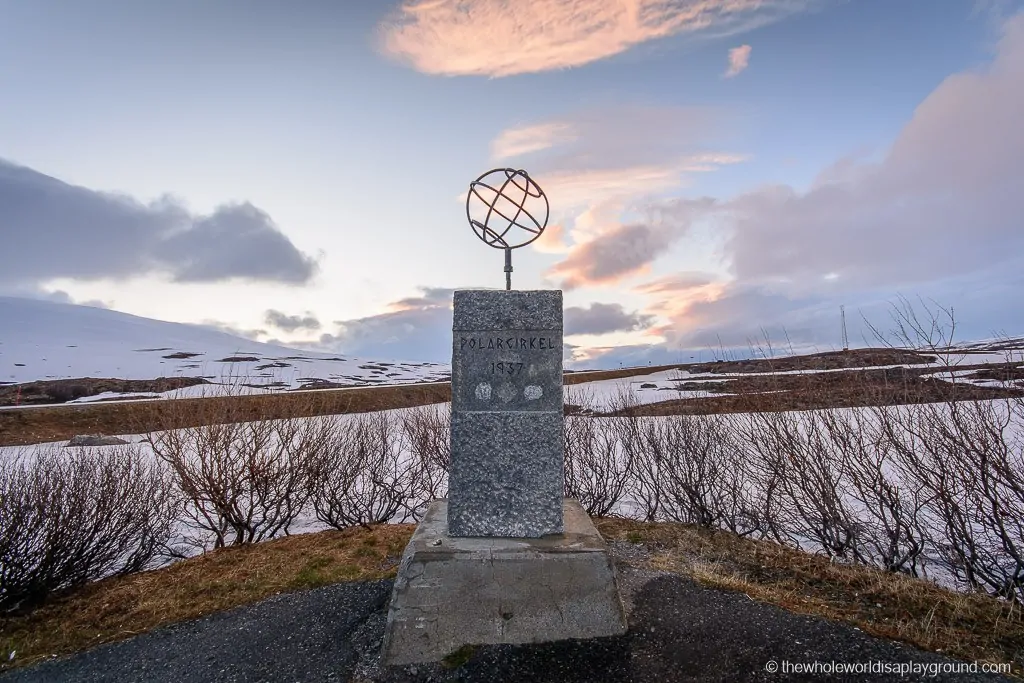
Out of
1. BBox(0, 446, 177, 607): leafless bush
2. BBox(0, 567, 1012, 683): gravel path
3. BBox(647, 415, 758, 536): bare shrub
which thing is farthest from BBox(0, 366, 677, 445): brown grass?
BBox(0, 567, 1012, 683): gravel path

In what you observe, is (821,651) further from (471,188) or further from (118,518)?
(118,518)

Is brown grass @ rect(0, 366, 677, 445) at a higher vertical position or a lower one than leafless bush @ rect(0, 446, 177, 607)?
higher

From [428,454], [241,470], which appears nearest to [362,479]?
[428,454]

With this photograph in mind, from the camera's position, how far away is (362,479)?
30.3 feet

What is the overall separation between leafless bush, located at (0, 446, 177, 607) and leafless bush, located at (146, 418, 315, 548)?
0.43 m

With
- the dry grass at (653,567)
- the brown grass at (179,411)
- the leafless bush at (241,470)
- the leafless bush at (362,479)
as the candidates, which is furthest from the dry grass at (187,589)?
the brown grass at (179,411)

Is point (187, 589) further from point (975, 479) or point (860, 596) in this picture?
point (975, 479)

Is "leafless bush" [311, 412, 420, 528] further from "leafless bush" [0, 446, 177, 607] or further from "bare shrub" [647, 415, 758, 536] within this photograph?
"bare shrub" [647, 415, 758, 536]

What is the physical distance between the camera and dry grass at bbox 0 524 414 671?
16.6ft

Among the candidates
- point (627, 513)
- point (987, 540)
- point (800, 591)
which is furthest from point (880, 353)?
point (627, 513)

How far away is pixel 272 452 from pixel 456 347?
5241 mm

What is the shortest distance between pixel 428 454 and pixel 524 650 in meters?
5.71

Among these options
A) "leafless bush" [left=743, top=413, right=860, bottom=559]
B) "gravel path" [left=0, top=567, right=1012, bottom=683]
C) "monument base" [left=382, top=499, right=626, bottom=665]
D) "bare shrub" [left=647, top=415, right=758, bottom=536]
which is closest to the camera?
"gravel path" [left=0, top=567, right=1012, bottom=683]

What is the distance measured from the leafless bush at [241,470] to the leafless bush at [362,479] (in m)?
0.28
